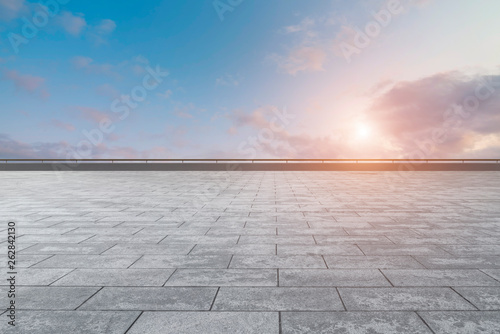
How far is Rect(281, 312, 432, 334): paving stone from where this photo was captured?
116 inches

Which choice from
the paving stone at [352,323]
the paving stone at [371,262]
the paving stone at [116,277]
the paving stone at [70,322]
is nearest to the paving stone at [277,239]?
the paving stone at [371,262]

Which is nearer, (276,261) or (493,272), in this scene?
(493,272)

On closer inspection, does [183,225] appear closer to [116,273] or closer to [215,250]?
[215,250]

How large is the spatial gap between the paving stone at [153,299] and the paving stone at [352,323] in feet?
2.87

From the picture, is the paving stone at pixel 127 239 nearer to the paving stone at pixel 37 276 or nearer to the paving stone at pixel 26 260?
the paving stone at pixel 26 260

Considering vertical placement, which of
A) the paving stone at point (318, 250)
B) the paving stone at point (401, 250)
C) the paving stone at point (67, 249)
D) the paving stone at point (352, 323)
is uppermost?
the paving stone at point (401, 250)

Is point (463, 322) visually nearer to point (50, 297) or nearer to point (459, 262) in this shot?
point (459, 262)

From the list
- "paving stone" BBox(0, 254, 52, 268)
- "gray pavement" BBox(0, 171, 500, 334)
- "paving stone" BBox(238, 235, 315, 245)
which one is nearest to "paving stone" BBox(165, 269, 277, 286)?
"gray pavement" BBox(0, 171, 500, 334)

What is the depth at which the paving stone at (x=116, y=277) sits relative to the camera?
4.01m

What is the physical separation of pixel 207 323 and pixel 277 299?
824mm

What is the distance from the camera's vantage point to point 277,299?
11.6 feet

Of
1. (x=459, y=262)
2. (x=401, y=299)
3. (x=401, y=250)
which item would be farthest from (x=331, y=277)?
(x=459, y=262)

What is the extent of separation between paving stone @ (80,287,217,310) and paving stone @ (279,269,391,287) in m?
0.96

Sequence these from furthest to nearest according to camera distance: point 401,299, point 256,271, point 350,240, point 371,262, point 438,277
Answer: point 350,240 < point 371,262 < point 256,271 < point 438,277 < point 401,299
